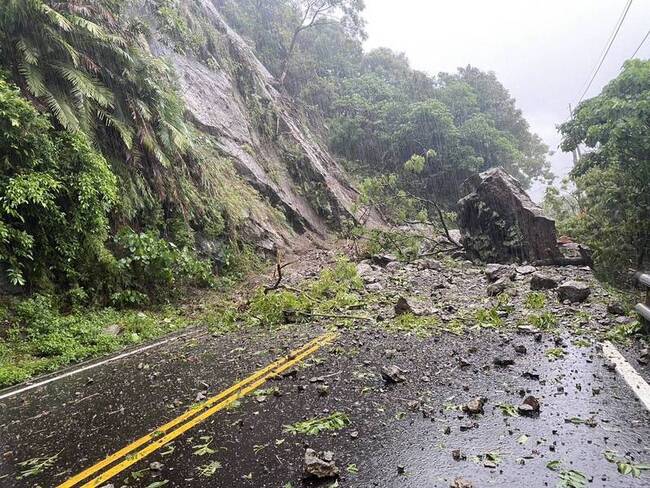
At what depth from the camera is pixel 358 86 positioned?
3316cm

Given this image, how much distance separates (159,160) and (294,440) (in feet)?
29.3

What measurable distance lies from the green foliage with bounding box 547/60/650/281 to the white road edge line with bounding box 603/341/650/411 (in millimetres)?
5713

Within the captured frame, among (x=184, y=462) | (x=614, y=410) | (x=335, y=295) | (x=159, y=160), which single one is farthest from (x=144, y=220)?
(x=614, y=410)

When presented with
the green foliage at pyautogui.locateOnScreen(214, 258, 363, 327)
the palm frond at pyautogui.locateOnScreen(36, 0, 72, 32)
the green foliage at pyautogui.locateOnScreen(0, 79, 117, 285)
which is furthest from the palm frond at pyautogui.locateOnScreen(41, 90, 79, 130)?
the green foliage at pyautogui.locateOnScreen(214, 258, 363, 327)

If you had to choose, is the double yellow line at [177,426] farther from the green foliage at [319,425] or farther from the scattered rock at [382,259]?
the scattered rock at [382,259]

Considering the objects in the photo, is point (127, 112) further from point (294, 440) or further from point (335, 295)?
point (294, 440)

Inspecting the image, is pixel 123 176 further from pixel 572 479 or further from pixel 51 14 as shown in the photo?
pixel 572 479

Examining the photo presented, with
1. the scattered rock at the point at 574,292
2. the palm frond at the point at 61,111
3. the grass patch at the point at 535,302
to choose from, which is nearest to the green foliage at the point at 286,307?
the grass patch at the point at 535,302

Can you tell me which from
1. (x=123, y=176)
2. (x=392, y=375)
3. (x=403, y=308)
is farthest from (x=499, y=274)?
(x=123, y=176)

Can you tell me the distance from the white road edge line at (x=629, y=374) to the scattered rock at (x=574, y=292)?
109 inches

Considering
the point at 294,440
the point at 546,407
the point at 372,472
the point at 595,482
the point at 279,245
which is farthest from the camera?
the point at 279,245

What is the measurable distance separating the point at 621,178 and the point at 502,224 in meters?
5.47

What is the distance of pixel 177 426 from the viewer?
3.95 metres

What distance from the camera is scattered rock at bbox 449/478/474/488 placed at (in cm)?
277
